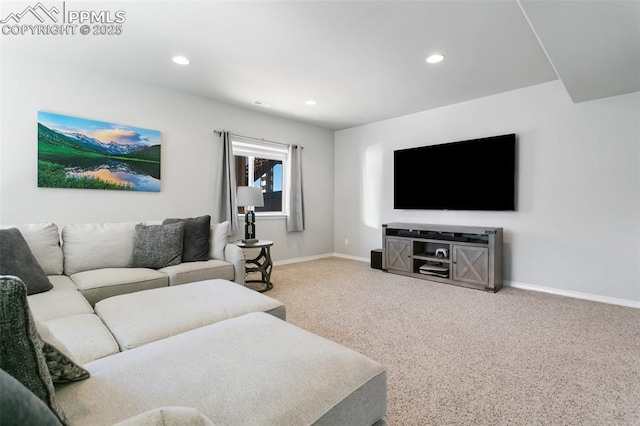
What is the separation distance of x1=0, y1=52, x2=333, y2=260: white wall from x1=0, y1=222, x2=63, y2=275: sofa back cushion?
2.51 ft

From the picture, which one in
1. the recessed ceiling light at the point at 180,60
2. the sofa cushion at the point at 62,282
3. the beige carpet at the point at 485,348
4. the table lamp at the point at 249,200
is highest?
the recessed ceiling light at the point at 180,60

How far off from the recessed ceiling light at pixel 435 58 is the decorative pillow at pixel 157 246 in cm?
299

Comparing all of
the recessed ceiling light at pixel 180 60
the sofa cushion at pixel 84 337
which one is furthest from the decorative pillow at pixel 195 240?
the recessed ceiling light at pixel 180 60

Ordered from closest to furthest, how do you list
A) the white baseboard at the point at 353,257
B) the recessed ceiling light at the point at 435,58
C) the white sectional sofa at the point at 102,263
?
the white sectional sofa at the point at 102,263 < the recessed ceiling light at the point at 435,58 < the white baseboard at the point at 353,257

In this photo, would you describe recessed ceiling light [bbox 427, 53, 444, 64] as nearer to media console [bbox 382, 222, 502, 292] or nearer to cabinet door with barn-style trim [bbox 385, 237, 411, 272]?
media console [bbox 382, 222, 502, 292]

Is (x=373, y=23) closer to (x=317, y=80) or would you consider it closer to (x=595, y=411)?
(x=317, y=80)

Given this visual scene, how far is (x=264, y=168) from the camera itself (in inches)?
204

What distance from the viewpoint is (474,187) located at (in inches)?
159

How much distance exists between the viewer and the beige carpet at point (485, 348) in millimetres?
1524

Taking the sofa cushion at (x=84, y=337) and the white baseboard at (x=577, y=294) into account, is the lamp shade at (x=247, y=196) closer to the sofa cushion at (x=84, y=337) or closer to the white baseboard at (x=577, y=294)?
the sofa cushion at (x=84, y=337)

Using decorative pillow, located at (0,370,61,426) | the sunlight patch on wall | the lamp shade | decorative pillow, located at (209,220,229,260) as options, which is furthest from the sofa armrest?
the sunlight patch on wall

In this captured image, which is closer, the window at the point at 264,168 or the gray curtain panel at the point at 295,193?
the window at the point at 264,168

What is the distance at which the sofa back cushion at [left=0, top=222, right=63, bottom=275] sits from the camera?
2.37m

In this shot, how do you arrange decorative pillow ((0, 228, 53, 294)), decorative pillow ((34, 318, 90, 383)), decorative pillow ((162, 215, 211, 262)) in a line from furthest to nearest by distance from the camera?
1. decorative pillow ((162, 215, 211, 262))
2. decorative pillow ((0, 228, 53, 294))
3. decorative pillow ((34, 318, 90, 383))
